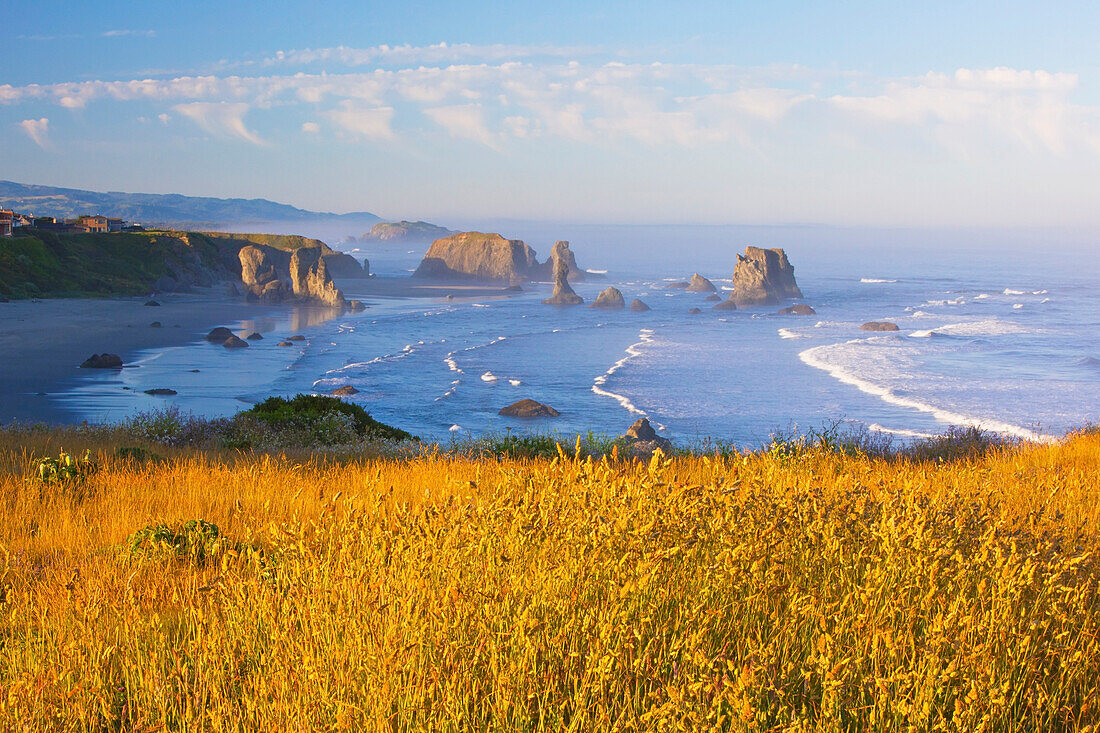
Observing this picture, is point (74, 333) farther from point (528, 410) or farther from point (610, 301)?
point (610, 301)

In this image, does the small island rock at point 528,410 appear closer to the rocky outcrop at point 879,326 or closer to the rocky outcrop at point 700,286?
the rocky outcrop at point 879,326

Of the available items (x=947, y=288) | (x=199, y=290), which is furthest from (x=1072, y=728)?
(x=947, y=288)

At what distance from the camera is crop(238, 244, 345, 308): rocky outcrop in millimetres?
102812

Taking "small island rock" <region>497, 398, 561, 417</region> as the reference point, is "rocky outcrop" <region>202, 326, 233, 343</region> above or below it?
above

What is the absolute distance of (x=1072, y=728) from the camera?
293cm

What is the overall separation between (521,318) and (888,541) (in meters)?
101

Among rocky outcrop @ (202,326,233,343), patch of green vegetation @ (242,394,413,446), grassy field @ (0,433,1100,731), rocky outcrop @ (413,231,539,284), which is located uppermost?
rocky outcrop @ (413,231,539,284)

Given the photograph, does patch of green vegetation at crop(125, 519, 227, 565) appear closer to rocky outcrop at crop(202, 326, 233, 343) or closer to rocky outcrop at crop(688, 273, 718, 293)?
rocky outcrop at crop(202, 326, 233, 343)

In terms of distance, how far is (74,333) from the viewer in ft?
193

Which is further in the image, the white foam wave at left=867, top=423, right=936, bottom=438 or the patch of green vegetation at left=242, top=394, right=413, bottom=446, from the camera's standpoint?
the white foam wave at left=867, top=423, right=936, bottom=438

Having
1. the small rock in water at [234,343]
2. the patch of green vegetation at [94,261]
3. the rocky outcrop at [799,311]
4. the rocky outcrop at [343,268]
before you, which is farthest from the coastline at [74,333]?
the rocky outcrop at [799,311]

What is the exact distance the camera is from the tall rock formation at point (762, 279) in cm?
12262

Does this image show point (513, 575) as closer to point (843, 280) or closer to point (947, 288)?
point (947, 288)

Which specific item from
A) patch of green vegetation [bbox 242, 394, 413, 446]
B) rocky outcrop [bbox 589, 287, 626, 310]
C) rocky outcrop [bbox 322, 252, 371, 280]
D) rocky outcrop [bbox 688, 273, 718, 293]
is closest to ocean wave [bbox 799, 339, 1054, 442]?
patch of green vegetation [bbox 242, 394, 413, 446]
